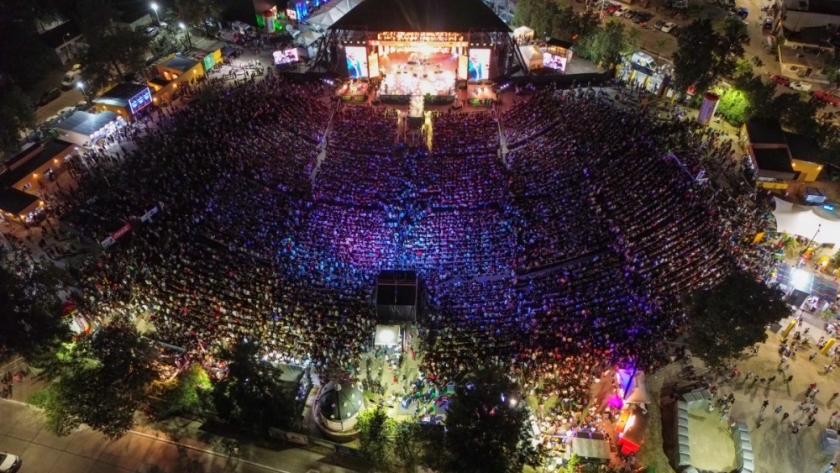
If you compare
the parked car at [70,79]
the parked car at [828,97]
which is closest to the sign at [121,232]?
the parked car at [70,79]

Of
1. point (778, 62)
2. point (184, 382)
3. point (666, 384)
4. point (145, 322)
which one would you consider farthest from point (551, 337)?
point (778, 62)

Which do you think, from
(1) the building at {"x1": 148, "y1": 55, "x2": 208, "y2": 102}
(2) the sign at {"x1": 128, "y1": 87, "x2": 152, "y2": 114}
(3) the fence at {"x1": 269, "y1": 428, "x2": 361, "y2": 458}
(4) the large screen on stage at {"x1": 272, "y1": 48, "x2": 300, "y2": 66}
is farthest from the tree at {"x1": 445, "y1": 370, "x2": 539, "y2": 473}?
(1) the building at {"x1": 148, "y1": 55, "x2": 208, "y2": 102}

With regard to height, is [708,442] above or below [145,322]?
below

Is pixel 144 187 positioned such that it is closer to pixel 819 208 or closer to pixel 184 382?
pixel 184 382

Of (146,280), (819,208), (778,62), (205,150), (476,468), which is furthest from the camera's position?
(778,62)

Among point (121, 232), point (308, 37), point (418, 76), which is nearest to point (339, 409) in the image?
point (121, 232)
